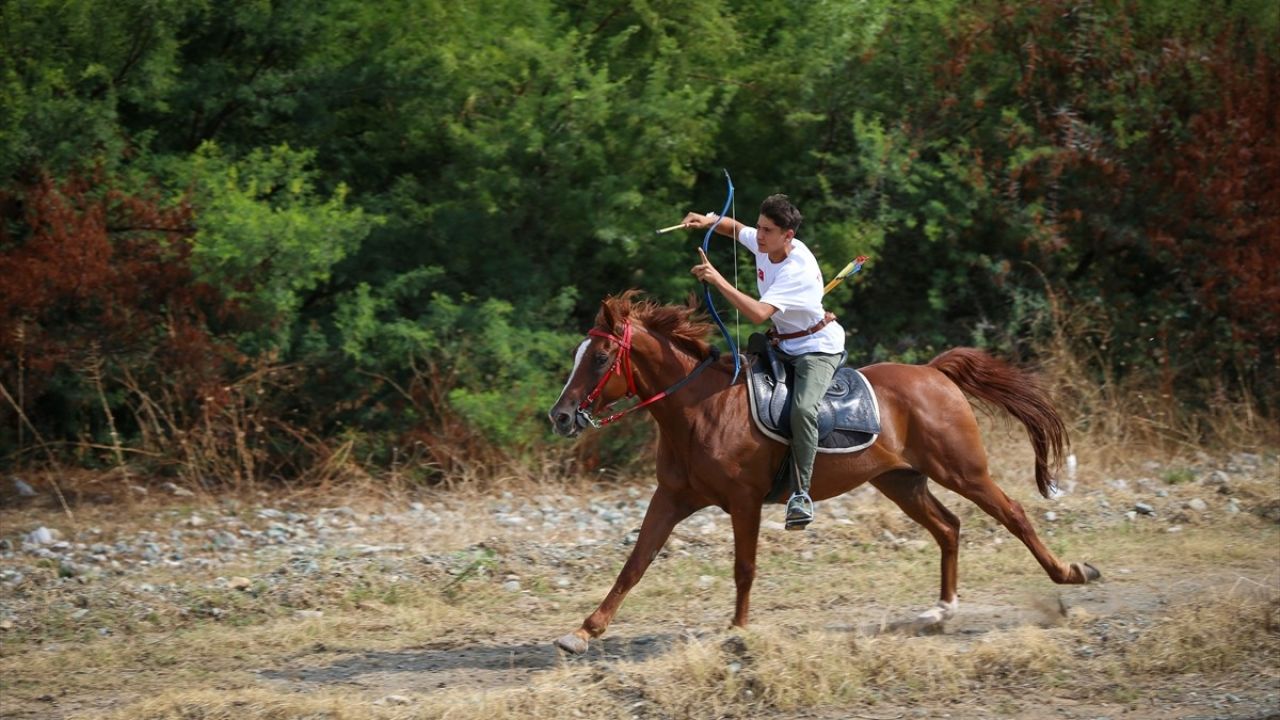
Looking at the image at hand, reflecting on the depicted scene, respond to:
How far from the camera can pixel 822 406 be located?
8.12 meters

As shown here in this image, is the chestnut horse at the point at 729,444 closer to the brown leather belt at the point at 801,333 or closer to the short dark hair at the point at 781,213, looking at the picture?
the brown leather belt at the point at 801,333

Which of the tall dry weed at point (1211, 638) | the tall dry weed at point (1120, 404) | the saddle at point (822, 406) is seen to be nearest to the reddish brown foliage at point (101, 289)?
the saddle at point (822, 406)

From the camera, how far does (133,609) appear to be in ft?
29.9

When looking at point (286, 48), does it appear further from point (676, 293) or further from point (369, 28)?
point (676, 293)

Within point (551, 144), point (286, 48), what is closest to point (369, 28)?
point (286, 48)

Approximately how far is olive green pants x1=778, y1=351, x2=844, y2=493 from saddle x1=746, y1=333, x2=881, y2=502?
0.27 feet

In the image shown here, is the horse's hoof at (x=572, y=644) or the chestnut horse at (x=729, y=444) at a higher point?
the chestnut horse at (x=729, y=444)

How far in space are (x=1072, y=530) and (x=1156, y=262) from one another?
5882 millimetres

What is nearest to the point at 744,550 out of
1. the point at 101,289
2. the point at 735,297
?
the point at 735,297

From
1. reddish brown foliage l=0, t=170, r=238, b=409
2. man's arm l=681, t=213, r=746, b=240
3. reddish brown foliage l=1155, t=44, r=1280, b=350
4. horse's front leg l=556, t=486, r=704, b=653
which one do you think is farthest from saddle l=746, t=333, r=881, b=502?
reddish brown foliage l=1155, t=44, r=1280, b=350

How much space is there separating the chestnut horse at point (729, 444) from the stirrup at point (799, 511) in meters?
0.23

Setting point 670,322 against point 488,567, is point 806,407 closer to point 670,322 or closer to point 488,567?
point 670,322

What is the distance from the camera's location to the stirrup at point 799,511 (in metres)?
7.84

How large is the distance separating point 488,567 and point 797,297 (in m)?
3.48
